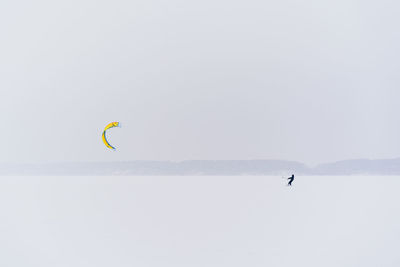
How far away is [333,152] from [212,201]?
7709 millimetres

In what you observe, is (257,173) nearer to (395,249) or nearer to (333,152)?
A: (333,152)

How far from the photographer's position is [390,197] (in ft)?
29.9

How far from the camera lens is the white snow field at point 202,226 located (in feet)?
17.6

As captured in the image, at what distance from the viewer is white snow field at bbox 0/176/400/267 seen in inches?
211

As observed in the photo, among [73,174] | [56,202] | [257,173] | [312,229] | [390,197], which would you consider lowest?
[312,229]

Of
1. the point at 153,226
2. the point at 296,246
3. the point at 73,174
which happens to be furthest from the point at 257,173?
the point at 296,246

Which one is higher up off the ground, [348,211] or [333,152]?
[333,152]

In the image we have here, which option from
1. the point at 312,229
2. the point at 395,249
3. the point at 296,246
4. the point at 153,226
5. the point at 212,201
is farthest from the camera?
the point at 212,201

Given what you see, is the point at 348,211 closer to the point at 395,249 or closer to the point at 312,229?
the point at 312,229

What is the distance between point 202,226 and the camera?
277 inches

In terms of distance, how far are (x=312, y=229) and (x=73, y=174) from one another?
10290mm

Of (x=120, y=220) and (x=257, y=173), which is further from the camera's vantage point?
(x=257, y=173)

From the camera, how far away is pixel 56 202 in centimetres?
944

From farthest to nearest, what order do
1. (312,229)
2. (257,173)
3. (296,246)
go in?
(257,173) → (312,229) → (296,246)
